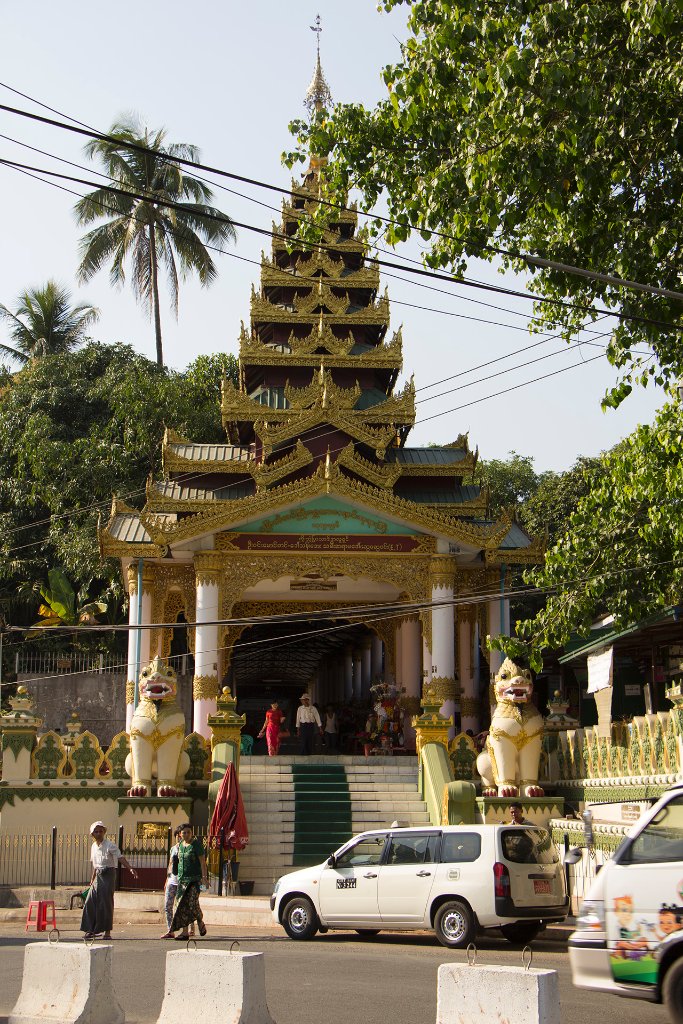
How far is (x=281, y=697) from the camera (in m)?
47.8

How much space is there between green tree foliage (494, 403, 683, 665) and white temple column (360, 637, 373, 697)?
18.1 metres

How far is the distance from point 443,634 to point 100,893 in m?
13.2

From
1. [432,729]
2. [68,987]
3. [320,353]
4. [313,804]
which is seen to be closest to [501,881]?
[68,987]

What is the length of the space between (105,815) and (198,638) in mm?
5125

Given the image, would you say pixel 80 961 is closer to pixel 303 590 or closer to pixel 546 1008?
pixel 546 1008

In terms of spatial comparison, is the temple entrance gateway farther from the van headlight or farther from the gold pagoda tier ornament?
the van headlight

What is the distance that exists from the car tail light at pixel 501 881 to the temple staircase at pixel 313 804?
22.0 ft

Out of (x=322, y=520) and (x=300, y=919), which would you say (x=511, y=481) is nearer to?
(x=322, y=520)

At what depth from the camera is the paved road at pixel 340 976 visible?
1012 centimetres

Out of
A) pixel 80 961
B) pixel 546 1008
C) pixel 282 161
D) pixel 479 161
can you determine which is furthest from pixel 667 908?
pixel 282 161

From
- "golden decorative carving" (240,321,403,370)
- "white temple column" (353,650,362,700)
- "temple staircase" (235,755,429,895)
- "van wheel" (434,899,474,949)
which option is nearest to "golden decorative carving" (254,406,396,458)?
"golden decorative carving" (240,321,403,370)

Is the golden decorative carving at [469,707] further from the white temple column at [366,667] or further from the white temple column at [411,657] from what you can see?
the white temple column at [366,667]

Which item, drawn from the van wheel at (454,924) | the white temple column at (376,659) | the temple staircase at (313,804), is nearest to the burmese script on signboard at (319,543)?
the temple staircase at (313,804)

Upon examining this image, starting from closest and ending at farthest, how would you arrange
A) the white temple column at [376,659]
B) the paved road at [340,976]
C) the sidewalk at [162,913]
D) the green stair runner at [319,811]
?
the paved road at [340,976] → the sidewalk at [162,913] → the green stair runner at [319,811] → the white temple column at [376,659]
